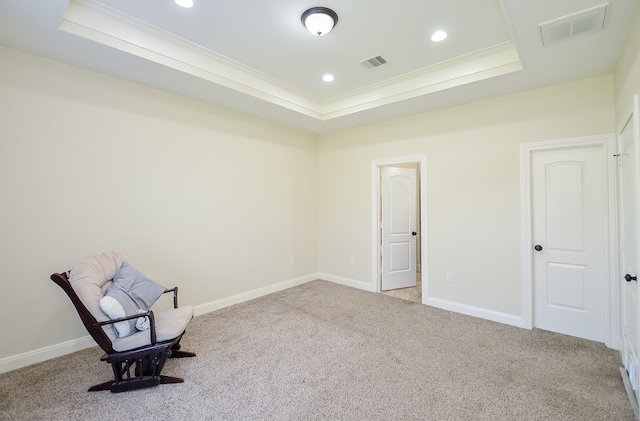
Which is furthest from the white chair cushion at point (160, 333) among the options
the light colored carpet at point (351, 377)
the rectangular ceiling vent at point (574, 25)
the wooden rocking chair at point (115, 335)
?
the rectangular ceiling vent at point (574, 25)

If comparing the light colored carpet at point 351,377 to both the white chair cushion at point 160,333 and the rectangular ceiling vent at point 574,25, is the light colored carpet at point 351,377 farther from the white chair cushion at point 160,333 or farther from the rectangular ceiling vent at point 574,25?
the rectangular ceiling vent at point 574,25

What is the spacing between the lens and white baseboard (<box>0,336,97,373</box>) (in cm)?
246

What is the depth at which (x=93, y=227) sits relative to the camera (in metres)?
2.90

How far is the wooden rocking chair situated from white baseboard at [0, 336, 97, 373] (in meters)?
0.82

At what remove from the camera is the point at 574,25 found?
2184 millimetres

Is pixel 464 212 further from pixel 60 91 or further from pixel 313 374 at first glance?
pixel 60 91

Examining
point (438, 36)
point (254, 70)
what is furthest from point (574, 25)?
point (254, 70)

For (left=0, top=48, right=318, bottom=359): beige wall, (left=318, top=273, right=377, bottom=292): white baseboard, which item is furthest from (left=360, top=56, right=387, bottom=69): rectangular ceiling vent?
(left=318, top=273, right=377, bottom=292): white baseboard

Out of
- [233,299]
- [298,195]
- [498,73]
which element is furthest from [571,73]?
[233,299]

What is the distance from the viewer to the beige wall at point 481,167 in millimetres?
3096

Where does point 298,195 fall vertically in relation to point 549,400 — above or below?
above

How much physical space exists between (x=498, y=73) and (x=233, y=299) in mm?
4237

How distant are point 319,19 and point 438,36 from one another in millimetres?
1189

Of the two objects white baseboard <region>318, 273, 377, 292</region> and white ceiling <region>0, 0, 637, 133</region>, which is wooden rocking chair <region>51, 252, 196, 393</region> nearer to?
white ceiling <region>0, 0, 637, 133</region>
